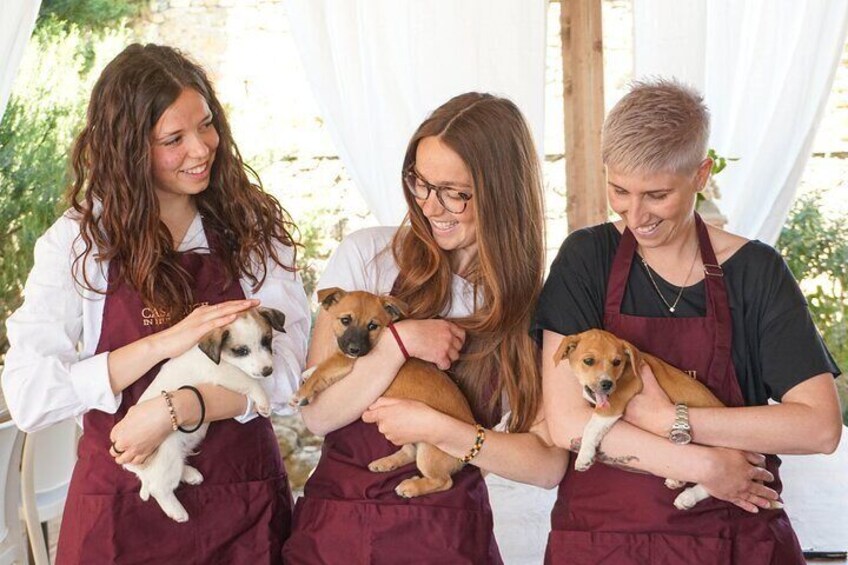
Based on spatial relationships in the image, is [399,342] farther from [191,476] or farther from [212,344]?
[191,476]

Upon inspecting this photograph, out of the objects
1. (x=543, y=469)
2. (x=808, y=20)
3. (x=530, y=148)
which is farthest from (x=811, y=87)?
(x=543, y=469)

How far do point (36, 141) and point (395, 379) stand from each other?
5221 millimetres

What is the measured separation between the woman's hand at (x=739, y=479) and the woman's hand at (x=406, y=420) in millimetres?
520

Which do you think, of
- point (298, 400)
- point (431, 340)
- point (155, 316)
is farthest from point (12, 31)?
point (431, 340)

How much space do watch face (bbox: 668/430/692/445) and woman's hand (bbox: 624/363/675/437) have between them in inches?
0.7

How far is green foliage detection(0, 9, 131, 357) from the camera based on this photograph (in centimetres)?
671

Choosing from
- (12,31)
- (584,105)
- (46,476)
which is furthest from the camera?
(584,105)

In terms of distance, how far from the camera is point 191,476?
2150 millimetres

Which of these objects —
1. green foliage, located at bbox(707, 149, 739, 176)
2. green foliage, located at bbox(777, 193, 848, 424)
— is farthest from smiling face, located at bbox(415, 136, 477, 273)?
green foliage, located at bbox(777, 193, 848, 424)

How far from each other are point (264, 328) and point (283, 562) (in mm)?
493

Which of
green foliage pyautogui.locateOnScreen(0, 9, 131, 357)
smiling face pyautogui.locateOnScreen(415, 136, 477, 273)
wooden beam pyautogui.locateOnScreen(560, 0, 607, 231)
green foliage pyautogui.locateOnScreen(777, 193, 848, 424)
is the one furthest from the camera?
green foliage pyautogui.locateOnScreen(0, 9, 131, 357)

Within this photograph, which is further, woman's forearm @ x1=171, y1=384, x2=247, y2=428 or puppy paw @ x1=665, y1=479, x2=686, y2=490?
woman's forearm @ x1=171, y1=384, x2=247, y2=428

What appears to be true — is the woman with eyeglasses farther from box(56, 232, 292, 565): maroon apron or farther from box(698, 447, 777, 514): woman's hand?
box(698, 447, 777, 514): woman's hand

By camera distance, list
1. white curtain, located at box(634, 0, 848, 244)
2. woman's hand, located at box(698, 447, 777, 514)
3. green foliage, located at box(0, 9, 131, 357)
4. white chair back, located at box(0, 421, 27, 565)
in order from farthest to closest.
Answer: green foliage, located at box(0, 9, 131, 357), white curtain, located at box(634, 0, 848, 244), white chair back, located at box(0, 421, 27, 565), woman's hand, located at box(698, 447, 777, 514)
